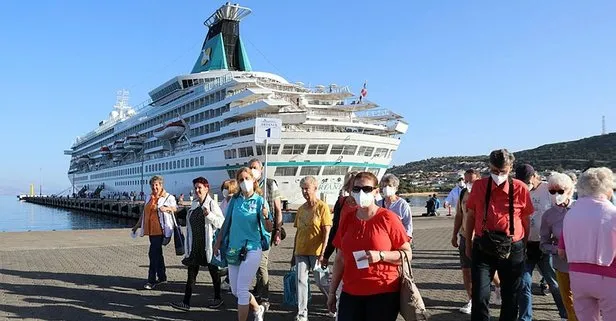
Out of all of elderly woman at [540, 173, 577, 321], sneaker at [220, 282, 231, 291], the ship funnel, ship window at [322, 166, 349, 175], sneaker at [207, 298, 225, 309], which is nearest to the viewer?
elderly woman at [540, 173, 577, 321]

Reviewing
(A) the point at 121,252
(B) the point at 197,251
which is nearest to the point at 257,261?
(B) the point at 197,251

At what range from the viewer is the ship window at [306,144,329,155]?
34.4 meters

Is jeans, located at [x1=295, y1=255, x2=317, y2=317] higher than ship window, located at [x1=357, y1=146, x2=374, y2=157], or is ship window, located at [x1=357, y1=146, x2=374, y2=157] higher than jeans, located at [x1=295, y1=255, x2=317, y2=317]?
ship window, located at [x1=357, y1=146, x2=374, y2=157]

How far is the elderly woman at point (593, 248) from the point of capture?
11.7ft

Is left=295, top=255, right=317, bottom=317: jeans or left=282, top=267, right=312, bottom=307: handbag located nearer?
left=295, top=255, right=317, bottom=317: jeans

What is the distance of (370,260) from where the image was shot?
3.61 m

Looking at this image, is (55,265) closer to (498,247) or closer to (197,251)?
(197,251)

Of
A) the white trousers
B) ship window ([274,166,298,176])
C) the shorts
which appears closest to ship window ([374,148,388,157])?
ship window ([274,166,298,176])

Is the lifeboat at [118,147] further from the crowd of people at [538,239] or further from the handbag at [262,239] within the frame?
the crowd of people at [538,239]

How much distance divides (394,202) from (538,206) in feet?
5.61

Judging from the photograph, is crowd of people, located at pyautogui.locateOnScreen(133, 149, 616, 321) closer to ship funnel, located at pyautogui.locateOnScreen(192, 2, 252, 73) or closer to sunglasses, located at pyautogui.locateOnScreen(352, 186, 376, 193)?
sunglasses, located at pyautogui.locateOnScreen(352, 186, 376, 193)

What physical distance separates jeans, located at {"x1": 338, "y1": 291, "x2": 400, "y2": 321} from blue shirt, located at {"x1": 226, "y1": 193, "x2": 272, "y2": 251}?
6.29 ft

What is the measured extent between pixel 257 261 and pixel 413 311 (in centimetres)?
234

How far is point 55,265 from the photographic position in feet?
35.6
